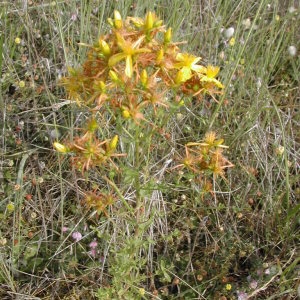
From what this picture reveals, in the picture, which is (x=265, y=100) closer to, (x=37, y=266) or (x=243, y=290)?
(x=243, y=290)

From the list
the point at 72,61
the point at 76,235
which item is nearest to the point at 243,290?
the point at 76,235

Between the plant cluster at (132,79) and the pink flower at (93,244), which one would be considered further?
the pink flower at (93,244)

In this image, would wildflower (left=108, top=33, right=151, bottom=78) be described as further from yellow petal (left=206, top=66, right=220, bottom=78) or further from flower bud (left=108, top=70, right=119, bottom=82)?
yellow petal (left=206, top=66, right=220, bottom=78)

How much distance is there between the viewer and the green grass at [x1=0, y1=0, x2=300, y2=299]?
5.00ft

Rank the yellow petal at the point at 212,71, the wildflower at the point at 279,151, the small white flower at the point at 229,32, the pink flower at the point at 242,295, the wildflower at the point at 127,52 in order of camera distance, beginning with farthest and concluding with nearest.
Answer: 1. the small white flower at the point at 229,32
2. the wildflower at the point at 279,151
3. the pink flower at the point at 242,295
4. the yellow petal at the point at 212,71
5. the wildflower at the point at 127,52

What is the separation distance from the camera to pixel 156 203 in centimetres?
162

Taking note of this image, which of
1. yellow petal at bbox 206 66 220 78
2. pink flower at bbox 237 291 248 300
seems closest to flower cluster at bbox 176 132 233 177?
yellow petal at bbox 206 66 220 78

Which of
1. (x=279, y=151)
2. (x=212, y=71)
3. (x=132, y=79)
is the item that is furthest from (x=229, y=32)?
(x=132, y=79)

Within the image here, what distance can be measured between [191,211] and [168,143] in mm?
253

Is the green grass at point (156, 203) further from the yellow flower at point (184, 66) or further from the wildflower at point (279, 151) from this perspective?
the yellow flower at point (184, 66)

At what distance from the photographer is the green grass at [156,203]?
1.52 metres

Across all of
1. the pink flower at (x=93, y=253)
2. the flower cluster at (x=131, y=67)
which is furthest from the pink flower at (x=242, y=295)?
the flower cluster at (x=131, y=67)

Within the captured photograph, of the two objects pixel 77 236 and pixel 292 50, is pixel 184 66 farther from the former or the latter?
pixel 292 50

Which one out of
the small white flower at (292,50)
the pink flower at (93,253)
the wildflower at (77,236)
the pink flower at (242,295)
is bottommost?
the pink flower at (242,295)
